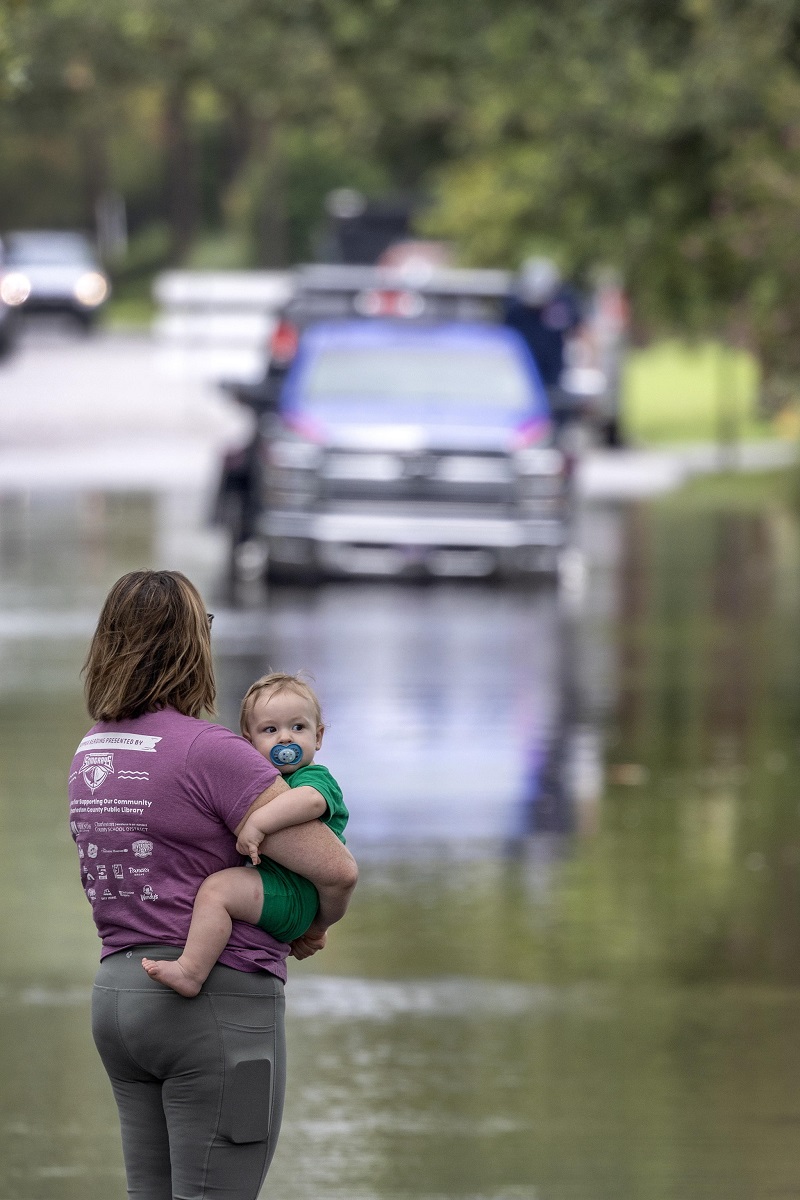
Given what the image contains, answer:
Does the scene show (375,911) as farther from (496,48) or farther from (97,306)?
(97,306)

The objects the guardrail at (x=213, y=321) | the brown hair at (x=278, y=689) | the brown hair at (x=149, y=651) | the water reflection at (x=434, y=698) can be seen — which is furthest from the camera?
the guardrail at (x=213, y=321)

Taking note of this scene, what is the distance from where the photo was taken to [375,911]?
8172 millimetres

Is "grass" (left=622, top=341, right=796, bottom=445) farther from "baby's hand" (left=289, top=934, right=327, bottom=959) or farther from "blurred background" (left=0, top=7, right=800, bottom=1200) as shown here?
"baby's hand" (left=289, top=934, right=327, bottom=959)

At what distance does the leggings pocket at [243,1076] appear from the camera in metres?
3.92

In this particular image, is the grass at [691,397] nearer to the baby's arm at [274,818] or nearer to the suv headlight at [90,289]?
the suv headlight at [90,289]

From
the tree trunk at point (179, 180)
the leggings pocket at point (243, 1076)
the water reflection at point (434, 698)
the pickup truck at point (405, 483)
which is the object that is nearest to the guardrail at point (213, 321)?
the pickup truck at point (405, 483)

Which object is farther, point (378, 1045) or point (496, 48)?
point (496, 48)

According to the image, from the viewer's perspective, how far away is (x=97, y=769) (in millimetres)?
3953

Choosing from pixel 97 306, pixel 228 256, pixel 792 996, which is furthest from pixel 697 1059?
pixel 228 256

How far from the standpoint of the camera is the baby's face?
13.3 ft

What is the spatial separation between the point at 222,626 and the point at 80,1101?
9.12 m

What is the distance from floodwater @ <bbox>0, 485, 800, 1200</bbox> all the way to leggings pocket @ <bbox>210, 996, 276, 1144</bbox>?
1573 mm

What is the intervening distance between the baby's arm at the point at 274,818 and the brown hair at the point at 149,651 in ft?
0.80

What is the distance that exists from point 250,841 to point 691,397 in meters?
37.6
